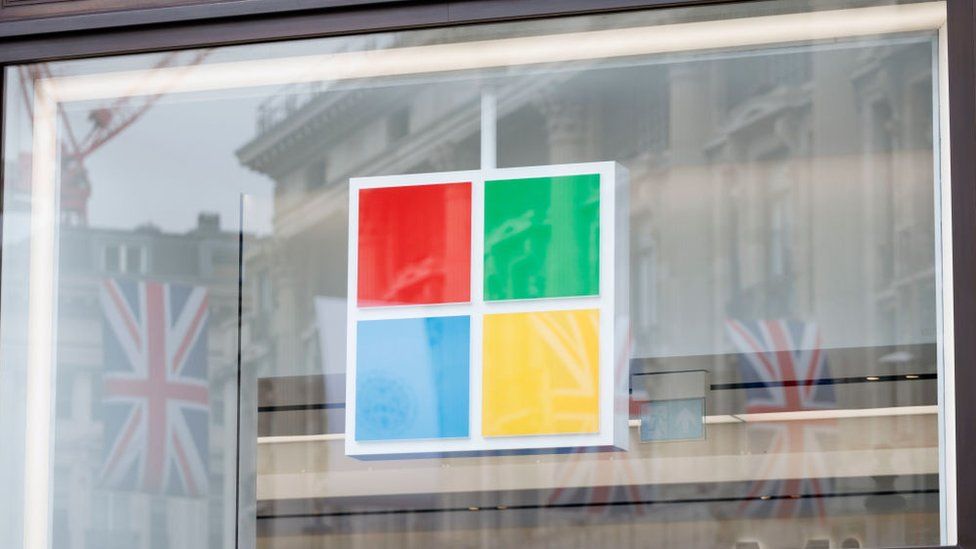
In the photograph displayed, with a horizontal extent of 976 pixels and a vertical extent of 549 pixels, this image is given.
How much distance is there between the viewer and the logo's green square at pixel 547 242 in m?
5.42

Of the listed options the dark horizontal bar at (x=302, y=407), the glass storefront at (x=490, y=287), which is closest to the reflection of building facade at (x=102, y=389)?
the glass storefront at (x=490, y=287)

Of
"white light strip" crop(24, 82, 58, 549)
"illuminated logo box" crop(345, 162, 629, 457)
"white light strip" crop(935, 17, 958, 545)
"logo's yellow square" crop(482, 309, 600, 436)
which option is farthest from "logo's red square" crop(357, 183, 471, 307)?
"white light strip" crop(935, 17, 958, 545)

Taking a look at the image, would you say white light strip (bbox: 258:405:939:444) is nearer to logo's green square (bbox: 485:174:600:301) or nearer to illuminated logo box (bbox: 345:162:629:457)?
illuminated logo box (bbox: 345:162:629:457)

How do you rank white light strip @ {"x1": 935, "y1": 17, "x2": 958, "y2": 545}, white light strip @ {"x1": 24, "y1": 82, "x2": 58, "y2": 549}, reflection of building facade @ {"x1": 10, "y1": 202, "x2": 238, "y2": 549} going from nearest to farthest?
white light strip @ {"x1": 935, "y1": 17, "x2": 958, "y2": 545} → reflection of building facade @ {"x1": 10, "y1": 202, "x2": 238, "y2": 549} → white light strip @ {"x1": 24, "y1": 82, "x2": 58, "y2": 549}

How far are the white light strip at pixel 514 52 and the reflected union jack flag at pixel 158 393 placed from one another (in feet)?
2.50

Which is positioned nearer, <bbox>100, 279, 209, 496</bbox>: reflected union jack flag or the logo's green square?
the logo's green square

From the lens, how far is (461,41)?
5.65 metres

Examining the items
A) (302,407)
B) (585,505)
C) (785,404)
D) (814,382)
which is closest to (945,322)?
(814,382)

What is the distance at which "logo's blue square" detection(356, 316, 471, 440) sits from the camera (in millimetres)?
5410

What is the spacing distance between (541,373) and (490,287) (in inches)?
13.3

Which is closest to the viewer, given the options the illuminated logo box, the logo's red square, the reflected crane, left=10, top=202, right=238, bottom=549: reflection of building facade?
the illuminated logo box

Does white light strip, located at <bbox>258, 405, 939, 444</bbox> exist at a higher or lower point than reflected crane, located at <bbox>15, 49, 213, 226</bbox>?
lower

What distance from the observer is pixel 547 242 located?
17.9 feet

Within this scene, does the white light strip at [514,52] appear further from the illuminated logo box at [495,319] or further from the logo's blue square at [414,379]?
the logo's blue square at [414,379]
